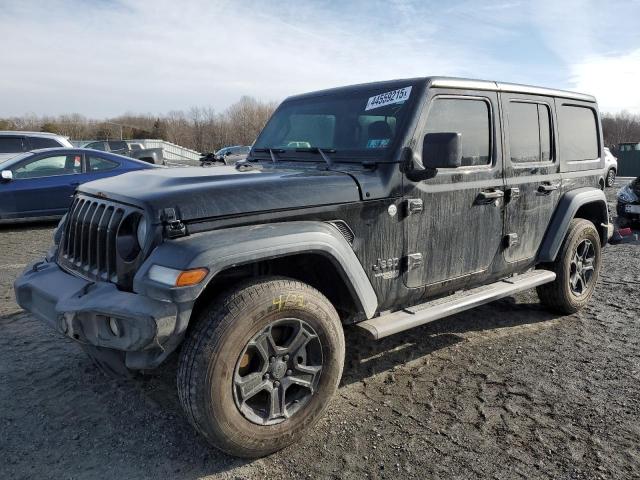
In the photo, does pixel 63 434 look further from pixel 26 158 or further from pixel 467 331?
pixel 26 158

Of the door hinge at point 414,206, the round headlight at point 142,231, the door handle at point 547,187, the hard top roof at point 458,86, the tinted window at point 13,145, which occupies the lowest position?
the round headlight at point 142,231

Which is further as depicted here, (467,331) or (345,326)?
(467,331)

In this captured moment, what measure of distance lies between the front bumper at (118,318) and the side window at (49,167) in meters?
6.99

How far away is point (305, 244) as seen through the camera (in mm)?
2676

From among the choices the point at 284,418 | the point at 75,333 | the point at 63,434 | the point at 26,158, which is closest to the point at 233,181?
the point at 75,333

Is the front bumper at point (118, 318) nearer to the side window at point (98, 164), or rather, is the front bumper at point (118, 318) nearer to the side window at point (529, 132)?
Result: the side window at point (529, 132)

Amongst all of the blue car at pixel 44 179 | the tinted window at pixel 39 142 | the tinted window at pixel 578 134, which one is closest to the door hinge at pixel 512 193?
the tinted window at pixel 578 134

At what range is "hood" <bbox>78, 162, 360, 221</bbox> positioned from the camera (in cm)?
254

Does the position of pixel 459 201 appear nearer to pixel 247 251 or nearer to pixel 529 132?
pixel 529 132

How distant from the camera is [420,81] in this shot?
343 cm

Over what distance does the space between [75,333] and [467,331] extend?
10.3ft

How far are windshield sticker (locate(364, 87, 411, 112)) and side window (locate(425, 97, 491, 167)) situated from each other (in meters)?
0.19

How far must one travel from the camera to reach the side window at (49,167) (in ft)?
28.7

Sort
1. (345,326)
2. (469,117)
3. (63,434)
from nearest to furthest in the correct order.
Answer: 1. (63,434)
2. (345,326)
3. (469,117)
